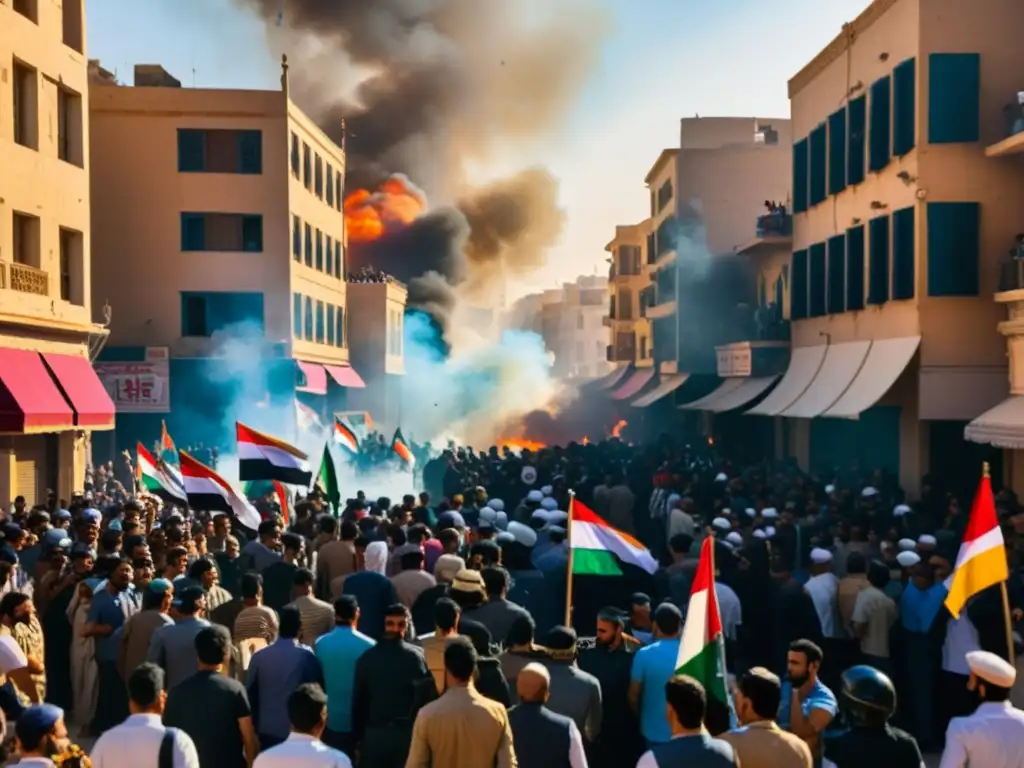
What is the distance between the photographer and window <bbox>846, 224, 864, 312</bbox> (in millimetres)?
23797

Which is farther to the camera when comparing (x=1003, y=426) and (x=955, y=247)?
(x=955, y=247)

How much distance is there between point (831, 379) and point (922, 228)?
4.57 metres

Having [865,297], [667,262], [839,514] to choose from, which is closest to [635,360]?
[667,262]

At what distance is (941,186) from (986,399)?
3.48m

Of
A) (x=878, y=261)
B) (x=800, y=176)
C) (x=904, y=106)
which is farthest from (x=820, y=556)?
(x=800, y=176)

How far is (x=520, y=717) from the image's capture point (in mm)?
6297

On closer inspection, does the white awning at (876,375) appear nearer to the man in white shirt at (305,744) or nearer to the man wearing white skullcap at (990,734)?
the man wearing white skullcap at (990,734)

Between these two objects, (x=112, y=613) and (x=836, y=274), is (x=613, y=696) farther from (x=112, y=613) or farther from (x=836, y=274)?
(x=836, y=274)

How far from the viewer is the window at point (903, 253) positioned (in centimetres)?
2083

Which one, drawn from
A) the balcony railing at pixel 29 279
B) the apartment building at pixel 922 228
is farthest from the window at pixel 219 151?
the apartment building at pixel 922 228

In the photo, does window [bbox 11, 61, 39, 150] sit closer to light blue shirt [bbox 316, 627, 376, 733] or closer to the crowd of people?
the crowd of people

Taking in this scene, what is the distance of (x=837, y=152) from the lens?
82.9 feet

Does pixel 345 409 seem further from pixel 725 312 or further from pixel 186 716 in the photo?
pixel 186 716

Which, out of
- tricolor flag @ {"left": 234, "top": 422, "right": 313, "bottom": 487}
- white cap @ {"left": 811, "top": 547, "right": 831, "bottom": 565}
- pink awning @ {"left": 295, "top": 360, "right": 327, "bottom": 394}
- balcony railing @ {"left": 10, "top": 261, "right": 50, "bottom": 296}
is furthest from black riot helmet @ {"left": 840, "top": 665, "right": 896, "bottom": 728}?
pink awning @ {"left": 295, "top": 360, "right": 327, "bottom": 394}
